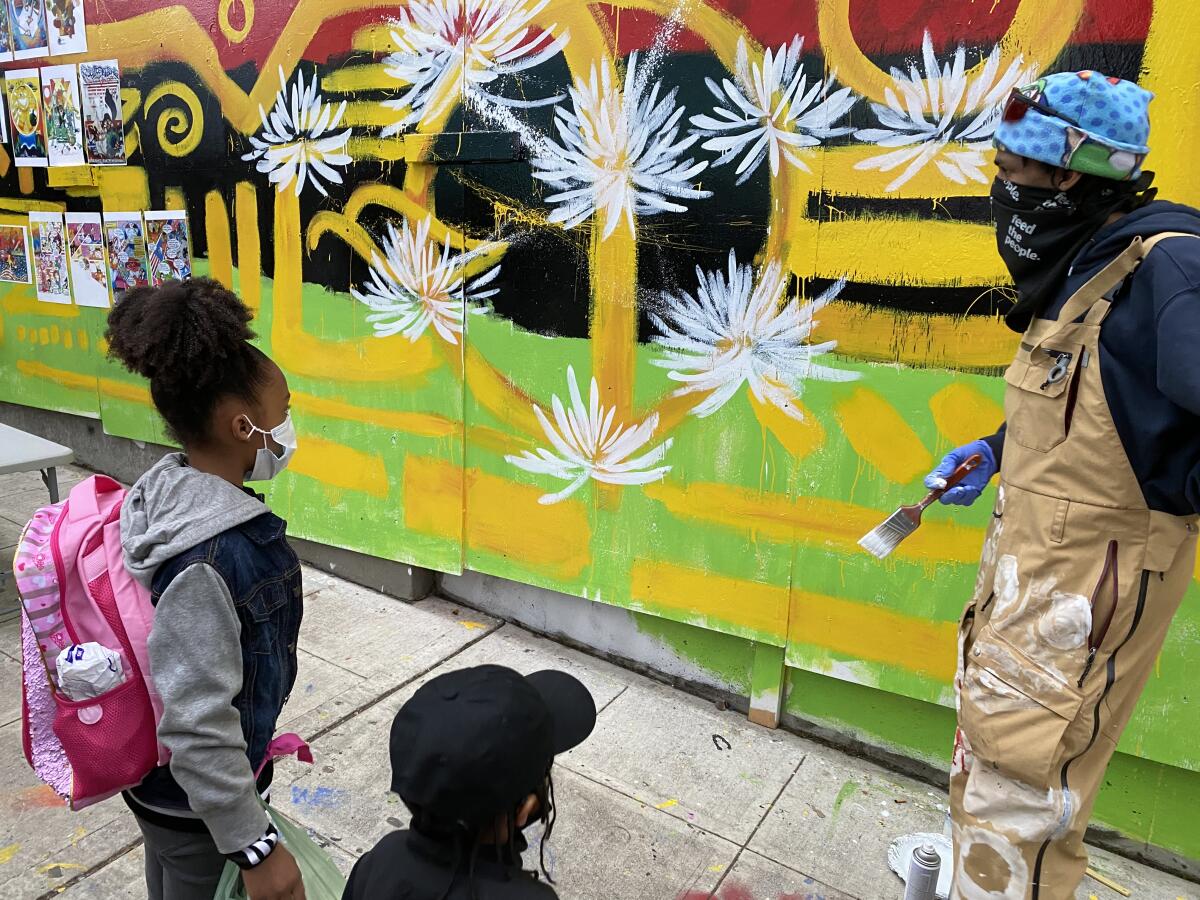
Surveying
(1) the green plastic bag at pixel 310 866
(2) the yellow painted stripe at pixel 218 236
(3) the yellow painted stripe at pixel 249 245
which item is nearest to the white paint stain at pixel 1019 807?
(1) the green plastic bag at pixel 310 866

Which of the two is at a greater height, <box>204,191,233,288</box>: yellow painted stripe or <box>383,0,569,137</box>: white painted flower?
<box>383,0,569,137</box>: white painted flower

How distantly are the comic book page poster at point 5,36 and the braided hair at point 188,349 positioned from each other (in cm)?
525

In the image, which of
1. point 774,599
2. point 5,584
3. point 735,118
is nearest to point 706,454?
point 774,599

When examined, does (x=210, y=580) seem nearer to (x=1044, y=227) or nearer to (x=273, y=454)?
(x=273, y=454)

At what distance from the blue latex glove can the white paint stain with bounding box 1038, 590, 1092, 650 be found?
1.68ft

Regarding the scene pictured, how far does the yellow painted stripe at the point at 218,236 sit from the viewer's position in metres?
4.46

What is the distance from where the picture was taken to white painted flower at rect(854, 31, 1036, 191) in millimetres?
2480

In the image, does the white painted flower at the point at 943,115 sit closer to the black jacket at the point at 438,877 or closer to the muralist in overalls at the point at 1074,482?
the muralist in overalls at the point at 1074,482

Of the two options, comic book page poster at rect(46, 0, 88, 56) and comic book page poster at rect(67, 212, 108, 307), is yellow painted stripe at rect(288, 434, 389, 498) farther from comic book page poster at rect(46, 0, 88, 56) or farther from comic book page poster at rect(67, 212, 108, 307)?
comic book page poster at rect(46, 0, 88, 56)

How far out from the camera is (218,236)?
4.50 metres

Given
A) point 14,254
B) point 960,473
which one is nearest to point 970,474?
point 960,473

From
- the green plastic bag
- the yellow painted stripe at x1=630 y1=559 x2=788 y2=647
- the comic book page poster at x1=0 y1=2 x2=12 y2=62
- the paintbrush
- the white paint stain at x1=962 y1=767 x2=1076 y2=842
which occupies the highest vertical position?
the comic book page poster at x1=0 y1=2 x2=12 y2=62

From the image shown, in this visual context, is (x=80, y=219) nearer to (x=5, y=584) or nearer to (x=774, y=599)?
(x=5, y=584)

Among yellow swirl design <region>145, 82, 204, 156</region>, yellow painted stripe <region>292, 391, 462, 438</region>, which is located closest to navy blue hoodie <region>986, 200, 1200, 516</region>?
yellow painted stripe <region>292, 391, 462, 438</region>
